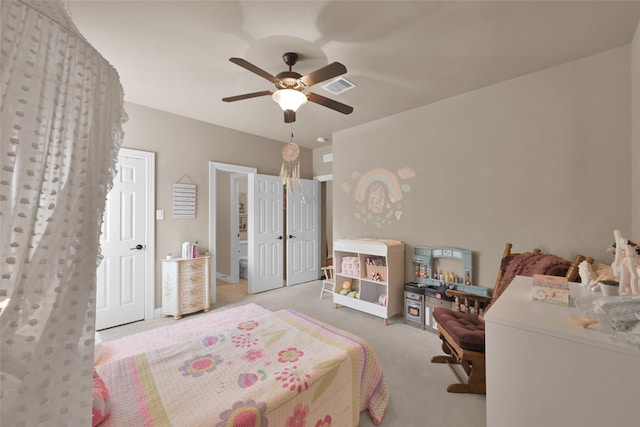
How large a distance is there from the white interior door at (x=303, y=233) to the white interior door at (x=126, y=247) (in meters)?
2.21

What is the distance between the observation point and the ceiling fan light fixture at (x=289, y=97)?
6.72ft

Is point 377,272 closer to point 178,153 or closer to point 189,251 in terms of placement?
point 189,251

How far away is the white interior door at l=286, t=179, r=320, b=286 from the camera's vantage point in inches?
193

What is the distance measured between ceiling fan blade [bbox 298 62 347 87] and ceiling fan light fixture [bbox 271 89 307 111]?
12 centimetres

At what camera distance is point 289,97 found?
6.78 feet

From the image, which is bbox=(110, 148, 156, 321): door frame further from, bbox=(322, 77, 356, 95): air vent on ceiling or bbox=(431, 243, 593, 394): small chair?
bbox=(431, 243, 593, 394): small chair

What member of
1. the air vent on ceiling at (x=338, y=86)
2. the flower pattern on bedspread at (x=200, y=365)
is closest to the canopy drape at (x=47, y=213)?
the flower pattern on bedspread at (x=200, y=365)

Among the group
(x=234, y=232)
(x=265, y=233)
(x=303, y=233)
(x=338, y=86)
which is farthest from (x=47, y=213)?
(x=234, y=232)

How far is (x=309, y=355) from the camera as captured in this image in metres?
1.55

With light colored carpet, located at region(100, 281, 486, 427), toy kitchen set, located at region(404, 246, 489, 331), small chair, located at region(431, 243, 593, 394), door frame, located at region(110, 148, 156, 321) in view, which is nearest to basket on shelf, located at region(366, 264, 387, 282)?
toy kitchen set, located at region(404, 246, 489, 331)

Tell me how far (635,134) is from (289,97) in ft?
8.74

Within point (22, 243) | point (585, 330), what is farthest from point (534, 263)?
point (22, 243)

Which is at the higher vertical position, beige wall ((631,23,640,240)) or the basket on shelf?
beige wall ((631,23,640,240))

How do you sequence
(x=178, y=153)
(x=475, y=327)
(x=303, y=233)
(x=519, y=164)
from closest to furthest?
(x=475, y=327) → (x=519, y=164) → (x=178, y=153) → (x=303, y=233)
